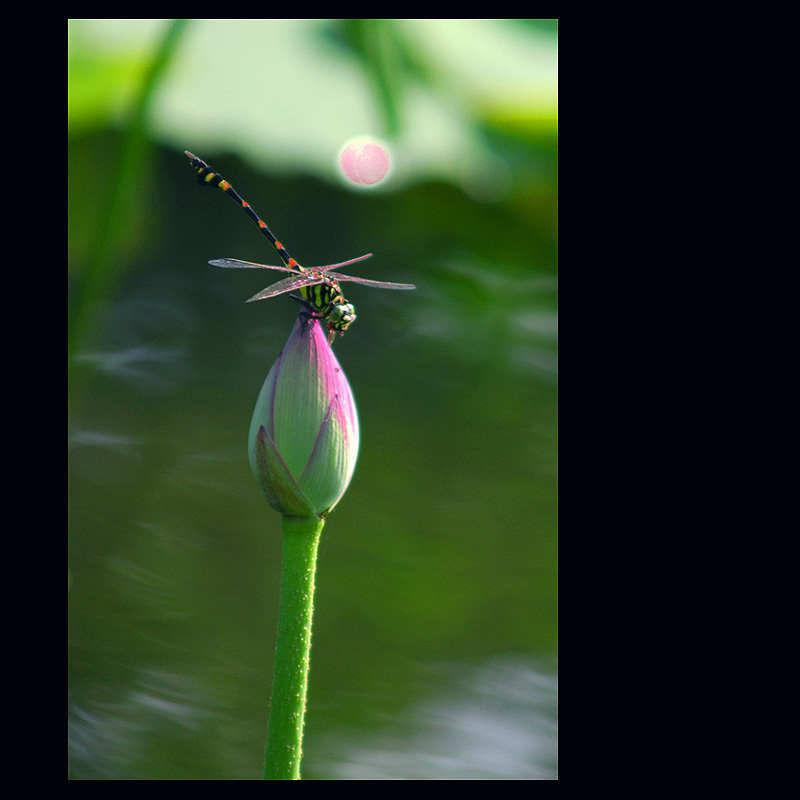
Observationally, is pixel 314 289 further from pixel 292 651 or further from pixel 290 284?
pixel 292 651

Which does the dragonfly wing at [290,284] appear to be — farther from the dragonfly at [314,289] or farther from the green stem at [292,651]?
the green stem at [292,651]

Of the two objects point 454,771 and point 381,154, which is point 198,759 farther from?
point 381,154

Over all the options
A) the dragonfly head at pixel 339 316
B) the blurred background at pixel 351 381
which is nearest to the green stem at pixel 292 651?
the dragonfly head at pixel 339 316

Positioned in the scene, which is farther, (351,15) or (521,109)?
(521,109)

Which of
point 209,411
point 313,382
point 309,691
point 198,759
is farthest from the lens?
point 209,411

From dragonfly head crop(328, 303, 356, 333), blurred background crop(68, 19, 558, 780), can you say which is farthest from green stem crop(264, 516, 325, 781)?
blurred background crop(68, 19, 558, 780)

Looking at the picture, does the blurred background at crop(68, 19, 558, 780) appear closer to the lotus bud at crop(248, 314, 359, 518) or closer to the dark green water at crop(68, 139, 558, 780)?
the dark green water at crop(68, 139, 558, 780)

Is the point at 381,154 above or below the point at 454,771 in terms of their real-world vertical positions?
above

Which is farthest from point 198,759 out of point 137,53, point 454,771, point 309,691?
point 137,53
